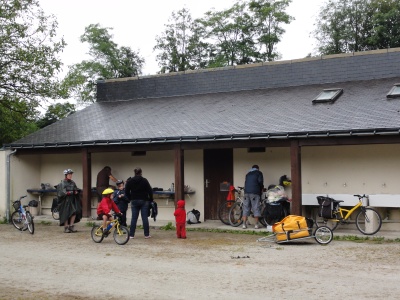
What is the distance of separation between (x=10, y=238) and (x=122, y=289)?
22.4ft

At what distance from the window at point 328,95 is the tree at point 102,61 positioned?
24482 mm

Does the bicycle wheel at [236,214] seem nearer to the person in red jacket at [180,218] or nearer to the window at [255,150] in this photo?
the window at [255,150]

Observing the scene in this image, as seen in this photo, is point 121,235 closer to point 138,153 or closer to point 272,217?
point 272,217

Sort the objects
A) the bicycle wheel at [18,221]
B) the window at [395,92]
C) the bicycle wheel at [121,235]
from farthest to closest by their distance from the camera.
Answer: the bicycle wheel at [18,221] < the window at [395,92] < the bicycle wheel at [121,235]

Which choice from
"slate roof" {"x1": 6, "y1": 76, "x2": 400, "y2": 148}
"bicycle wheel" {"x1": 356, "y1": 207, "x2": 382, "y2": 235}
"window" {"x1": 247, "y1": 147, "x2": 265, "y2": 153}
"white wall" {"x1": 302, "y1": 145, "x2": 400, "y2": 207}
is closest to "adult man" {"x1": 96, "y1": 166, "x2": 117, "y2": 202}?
"slate roof" {"x1": 6, "y1": 76, "x2": 400, "y2": 148}

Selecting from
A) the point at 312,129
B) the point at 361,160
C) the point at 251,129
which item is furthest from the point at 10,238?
the point at 361,160

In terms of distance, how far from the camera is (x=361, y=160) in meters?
14.8

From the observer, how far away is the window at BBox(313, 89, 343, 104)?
1599 centimetres

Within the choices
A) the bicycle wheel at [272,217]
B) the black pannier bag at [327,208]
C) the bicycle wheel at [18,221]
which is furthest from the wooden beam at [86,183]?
the black pannier bag at [327,208]

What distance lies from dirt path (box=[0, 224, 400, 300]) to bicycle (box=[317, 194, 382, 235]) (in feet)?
4.72

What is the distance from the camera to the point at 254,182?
48.4 feet

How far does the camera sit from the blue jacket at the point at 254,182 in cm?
1475

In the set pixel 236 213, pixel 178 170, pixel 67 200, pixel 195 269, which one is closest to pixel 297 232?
pixel 195 269

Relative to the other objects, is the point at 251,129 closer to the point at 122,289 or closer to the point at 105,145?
the point at 105,145
